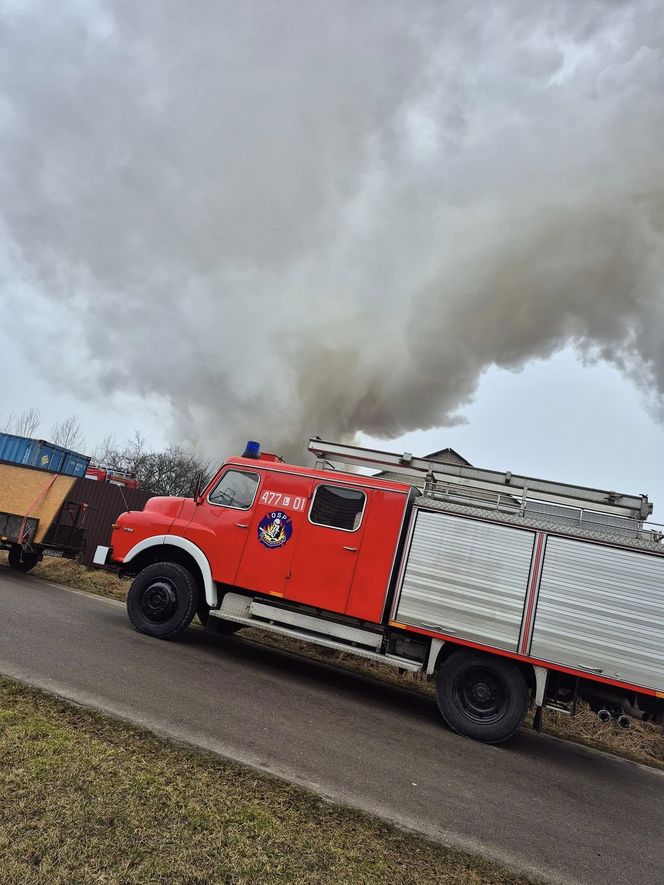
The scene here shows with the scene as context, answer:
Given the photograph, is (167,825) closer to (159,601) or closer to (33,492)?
(159,601)

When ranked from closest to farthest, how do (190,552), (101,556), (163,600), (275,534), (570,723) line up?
(275,534) → (190,552) → (163,600) → (101,556) → (570,723)

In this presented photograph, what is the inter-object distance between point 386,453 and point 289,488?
4.59 ft

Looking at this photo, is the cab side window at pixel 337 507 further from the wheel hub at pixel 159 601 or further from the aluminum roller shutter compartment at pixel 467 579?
the wheel hub at pixel 159 601

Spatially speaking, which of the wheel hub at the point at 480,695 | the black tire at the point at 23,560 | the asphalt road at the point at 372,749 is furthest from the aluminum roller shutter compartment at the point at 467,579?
the black tire at the point at 23,560

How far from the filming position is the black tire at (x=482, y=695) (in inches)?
217

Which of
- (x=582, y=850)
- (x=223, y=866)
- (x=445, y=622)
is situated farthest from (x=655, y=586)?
(x=223, y=866)

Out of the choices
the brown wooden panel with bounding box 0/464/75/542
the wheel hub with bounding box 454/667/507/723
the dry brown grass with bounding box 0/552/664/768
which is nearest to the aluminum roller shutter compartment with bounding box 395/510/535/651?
the wheel hub with bounding box 454/667/507/723

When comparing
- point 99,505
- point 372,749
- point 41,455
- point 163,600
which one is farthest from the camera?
point 99,505

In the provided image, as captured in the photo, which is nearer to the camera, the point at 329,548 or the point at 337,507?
Answer: the point at 329,548

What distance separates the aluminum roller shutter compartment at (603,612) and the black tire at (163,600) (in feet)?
14.1

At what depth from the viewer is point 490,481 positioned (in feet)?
21.6

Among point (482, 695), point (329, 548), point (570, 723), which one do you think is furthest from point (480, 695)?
point (570, 723)

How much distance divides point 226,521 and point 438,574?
9.47 ft

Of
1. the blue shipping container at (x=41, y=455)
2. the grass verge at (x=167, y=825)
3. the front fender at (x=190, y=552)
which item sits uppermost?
the blue shipping container at (x=41, y=455)
